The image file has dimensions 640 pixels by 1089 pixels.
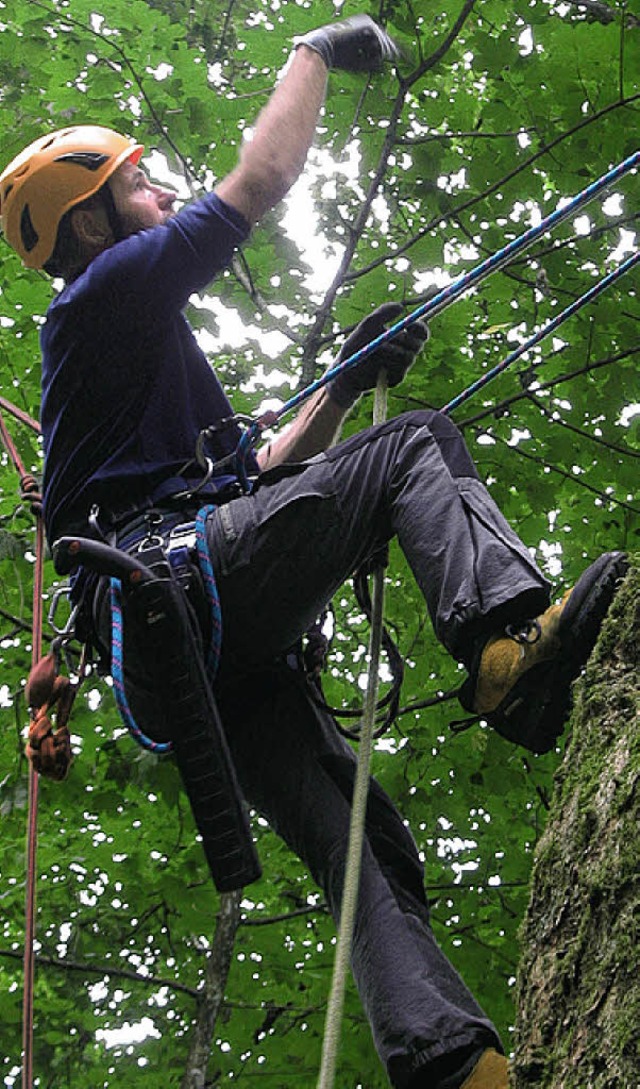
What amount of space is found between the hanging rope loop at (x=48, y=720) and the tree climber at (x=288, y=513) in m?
0.22

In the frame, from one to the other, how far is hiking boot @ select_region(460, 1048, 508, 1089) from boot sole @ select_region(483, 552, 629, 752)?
592mm

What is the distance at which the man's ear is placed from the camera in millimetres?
3588

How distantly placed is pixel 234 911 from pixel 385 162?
2808 mm

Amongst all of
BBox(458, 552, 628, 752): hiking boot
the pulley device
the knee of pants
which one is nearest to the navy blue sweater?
the pulley device

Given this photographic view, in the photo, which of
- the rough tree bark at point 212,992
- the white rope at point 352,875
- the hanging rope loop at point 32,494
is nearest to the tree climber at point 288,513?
the white rope at point 352,875

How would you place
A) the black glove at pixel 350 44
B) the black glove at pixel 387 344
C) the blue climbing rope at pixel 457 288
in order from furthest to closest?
the black glove at pixel 350 44
the black glove at pixel 387 344
the blue climbing rope at pixel 457 288

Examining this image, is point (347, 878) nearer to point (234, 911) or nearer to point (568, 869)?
point (568, 869)

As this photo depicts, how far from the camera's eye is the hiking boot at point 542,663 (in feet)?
8.17

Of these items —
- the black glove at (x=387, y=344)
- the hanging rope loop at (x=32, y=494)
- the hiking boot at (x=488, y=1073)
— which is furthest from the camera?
the hanging rope loop at (x=32, y=494)

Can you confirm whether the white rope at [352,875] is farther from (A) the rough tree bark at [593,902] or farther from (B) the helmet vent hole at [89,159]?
(B) the helmet vent hole at [89,159]

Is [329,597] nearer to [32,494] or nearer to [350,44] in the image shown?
[32,494]

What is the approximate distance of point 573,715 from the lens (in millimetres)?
2400

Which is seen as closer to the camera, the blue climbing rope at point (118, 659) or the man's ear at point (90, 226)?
the blue climbing rope at point (118, 659)

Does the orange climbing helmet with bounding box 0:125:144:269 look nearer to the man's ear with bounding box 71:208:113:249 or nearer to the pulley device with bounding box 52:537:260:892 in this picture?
the man's ear with bounding box 71:208:113:249
